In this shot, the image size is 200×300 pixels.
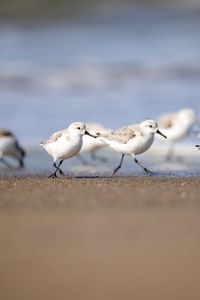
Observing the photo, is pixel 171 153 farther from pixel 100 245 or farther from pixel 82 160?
pixel 100 245

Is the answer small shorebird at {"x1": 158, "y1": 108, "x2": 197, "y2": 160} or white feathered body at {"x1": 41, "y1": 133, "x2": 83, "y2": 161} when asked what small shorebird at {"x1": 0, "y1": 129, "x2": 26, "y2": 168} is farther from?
small shorebird at {"x1": 158, "y1": 108, "x2": 197, "y2": 160}

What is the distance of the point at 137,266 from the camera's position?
16.7 ft

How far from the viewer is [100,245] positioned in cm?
548

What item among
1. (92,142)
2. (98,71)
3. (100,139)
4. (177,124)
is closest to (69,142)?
(100,139)

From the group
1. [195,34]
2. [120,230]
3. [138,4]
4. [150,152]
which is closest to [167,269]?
[120,230]

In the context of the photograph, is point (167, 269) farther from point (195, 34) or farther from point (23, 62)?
point (195, 34)

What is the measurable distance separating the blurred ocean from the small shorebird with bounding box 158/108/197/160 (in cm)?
33

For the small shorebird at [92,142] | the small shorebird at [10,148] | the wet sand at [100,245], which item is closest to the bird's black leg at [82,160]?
the small shorebird at [92,142]

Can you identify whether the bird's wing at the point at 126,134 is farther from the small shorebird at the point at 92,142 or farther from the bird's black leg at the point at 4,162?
the bird's black leg at the point at 4,162

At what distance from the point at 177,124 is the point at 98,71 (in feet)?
24.7

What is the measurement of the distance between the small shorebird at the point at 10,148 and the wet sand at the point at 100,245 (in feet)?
12.2

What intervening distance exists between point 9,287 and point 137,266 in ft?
2.44

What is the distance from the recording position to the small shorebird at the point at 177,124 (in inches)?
496

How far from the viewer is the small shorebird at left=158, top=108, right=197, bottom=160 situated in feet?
41.3
